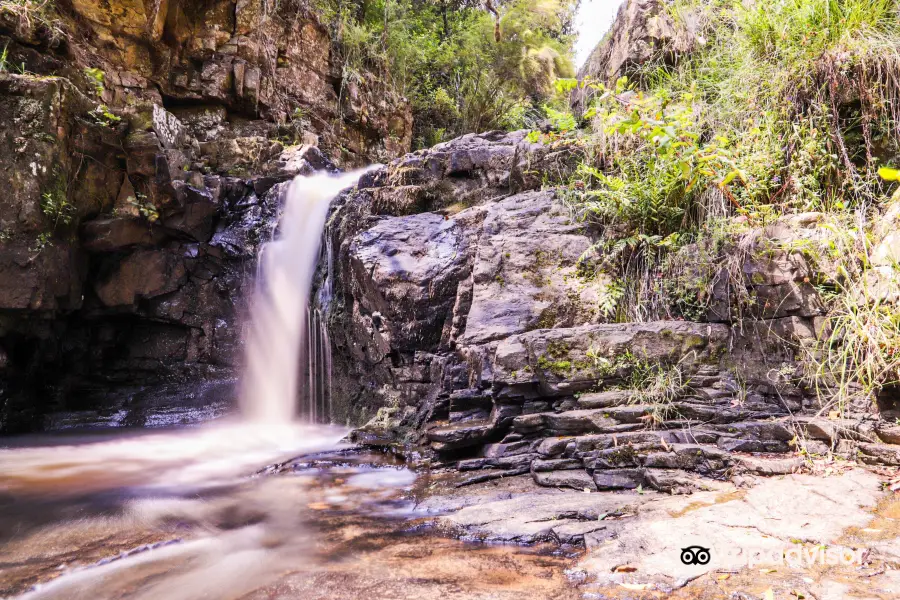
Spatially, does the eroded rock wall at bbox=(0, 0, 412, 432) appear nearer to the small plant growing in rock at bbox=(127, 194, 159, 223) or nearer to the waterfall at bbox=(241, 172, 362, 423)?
the small plant growing in rock at bbox=(127, 194, 159, 223)

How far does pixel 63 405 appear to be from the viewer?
8.37 meters

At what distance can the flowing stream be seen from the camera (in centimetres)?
251

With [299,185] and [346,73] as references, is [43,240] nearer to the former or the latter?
[299,185]

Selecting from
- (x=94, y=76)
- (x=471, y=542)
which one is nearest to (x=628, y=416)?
(x=471, y=542)

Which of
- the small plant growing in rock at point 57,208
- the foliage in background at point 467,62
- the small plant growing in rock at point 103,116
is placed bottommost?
the small plant growing in rock at point 57,208

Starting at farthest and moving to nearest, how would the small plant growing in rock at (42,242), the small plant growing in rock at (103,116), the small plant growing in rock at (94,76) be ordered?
the small plant growing in rock at (94,76), the small plant growing in rock at (103,116), the small plant growing in rock at (42,242)

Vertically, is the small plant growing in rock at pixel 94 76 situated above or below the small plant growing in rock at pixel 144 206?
above

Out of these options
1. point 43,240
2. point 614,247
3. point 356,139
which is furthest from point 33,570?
point 356,139

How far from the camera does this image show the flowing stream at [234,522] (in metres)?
2.51

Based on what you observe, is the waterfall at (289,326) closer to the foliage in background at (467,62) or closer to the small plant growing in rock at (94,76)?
the small plant growing in rock at (94,76)

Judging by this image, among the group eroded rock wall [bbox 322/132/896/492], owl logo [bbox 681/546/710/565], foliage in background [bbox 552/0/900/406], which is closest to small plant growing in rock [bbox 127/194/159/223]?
eroded rock wall [bbox 322/132/896/492]

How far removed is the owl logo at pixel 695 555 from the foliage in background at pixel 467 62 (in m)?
12.8

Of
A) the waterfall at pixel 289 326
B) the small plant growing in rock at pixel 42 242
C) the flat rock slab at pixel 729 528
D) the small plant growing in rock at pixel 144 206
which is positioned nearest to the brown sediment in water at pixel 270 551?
the flat rock slab at pixel 729 528

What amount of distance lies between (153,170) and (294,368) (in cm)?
372
